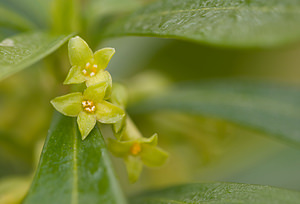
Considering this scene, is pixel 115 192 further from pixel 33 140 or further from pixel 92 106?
pixel 33 140

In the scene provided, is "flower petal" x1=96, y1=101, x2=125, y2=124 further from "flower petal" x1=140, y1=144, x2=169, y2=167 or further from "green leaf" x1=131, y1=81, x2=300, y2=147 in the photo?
"green leaf" x1=131, y1=81, x2=300, y2=147

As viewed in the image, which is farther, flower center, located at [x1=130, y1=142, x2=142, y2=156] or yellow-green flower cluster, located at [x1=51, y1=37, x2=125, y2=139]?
flower center, located at [x1=130, y1=142, x2=142, y2=156]

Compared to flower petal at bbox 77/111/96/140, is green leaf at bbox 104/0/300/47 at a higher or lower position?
higher

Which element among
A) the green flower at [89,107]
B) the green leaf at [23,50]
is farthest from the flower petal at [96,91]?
the green leaf at [23,50]

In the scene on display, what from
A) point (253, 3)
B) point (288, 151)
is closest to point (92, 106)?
point (253, 3)

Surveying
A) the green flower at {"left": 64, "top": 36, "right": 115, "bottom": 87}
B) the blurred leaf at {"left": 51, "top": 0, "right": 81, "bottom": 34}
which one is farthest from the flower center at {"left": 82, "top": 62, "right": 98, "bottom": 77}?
the blurred leaf at {"left": 51, "top": 0, "right": 81, "bottom": 34}

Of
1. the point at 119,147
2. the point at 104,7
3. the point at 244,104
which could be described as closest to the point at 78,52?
the point at 119,147
